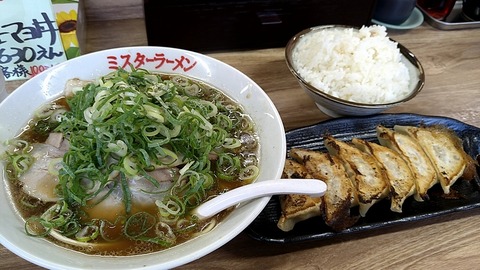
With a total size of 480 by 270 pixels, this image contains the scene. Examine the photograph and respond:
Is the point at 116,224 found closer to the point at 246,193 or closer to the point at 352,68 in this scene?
the point at 246,193

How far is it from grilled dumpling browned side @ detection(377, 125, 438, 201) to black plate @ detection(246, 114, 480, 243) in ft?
0.18

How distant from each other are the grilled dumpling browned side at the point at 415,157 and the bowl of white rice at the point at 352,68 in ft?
0.37

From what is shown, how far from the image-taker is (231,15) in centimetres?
178

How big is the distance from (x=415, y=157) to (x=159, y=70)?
92cm

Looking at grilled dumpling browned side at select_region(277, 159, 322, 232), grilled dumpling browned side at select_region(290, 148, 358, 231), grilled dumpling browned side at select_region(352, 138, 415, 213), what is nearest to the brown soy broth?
grilled dumpling browned side at select_region(277, 159, 322, 232)

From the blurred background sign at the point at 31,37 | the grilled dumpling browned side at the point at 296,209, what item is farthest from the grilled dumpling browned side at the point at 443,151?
the blurred background sign at the point at 31,37

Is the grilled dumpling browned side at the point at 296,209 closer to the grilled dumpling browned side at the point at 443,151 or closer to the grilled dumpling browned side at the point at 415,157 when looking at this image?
the grilled dumpling browned side at the point at 415,157

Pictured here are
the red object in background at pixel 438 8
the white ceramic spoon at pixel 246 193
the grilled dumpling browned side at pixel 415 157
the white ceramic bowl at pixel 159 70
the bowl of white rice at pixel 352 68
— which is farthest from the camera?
the red object in background at pixel 438 8

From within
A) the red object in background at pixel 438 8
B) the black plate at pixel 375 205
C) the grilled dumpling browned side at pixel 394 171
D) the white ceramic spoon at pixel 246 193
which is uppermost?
the white ceramic spoon at pixel 246 193

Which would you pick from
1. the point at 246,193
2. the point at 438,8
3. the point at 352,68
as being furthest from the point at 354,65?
the point at 438,8

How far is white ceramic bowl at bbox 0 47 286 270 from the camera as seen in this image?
0.86 m

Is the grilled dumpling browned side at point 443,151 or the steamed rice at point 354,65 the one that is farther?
the steamed rice at point 354,65

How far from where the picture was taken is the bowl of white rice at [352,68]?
5.16 ft

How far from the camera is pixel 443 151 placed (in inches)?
55.7
